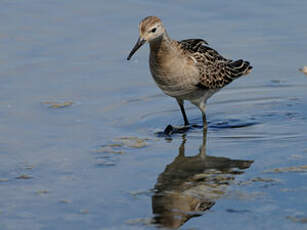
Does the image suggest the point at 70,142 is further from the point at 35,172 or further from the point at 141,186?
the point at 141,186

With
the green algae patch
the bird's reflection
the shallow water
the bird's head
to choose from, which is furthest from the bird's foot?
the bird's head

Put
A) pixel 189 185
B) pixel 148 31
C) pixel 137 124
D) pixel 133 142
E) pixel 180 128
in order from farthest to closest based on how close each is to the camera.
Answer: pixel 137 124 → pixel 180 128 → pixel 148 31 → pixel 133 142 → pixel 189 185

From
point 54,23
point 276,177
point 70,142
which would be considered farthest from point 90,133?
point 54,23

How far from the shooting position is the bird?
898 centimetres

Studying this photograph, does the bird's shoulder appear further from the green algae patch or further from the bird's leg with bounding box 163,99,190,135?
the green algae patch

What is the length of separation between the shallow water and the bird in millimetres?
380

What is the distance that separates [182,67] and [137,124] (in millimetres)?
854

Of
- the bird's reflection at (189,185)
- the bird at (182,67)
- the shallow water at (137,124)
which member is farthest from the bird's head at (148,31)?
the bird's reflection at (189,185)

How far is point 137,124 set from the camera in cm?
927

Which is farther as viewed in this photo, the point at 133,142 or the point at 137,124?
the point at 137,124

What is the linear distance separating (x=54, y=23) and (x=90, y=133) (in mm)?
4001

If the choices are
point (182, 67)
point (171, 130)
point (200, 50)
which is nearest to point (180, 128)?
point (171, 130)

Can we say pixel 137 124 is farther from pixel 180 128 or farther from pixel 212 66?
pixel 212 66

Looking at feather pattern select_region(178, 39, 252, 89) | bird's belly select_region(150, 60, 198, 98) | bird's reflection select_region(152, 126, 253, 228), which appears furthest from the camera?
feather pattern select_region(178, 39, 252, 89)
